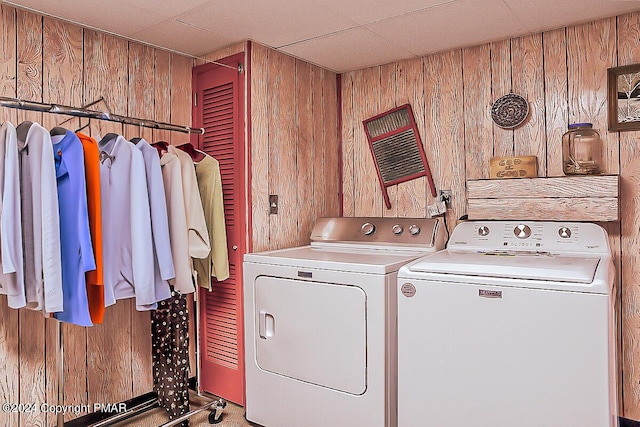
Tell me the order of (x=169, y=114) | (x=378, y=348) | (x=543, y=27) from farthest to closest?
(x=169, y=114)
(x=543, y=27)
(x=378, y=348)

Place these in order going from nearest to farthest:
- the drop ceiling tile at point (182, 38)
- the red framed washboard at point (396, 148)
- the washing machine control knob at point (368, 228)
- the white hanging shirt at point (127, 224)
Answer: the white hanging shirt at point (127, 224) → the drop ceiling tile at point (182, 38) → the washing machine control knob at point (368, 228) → the red framed washboard at point (396, 148)

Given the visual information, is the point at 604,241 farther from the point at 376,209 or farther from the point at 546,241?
the point at 376,209

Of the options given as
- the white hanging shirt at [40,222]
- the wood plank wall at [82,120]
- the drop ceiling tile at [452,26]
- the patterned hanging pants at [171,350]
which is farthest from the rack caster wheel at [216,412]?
the drop ceiling tile at [452,26]

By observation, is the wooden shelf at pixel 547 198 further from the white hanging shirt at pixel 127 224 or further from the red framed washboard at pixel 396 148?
the white hanging shirt at pixel 127 224

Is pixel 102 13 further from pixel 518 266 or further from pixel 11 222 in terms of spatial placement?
pixel 518 266

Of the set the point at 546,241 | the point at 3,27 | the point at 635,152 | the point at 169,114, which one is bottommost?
the point at 546,241

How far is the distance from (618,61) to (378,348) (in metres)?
1.88

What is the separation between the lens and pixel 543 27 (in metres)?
2.50

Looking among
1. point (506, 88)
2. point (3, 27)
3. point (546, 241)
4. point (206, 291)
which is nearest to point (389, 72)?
point (506, 88)

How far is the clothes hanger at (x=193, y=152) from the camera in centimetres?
268

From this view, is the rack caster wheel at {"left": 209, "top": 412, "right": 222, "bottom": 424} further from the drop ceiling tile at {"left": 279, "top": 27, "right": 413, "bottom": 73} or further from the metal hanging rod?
the drop ceiling tile at {"left": 279, "top": 27, "right": 413, "bottom": 73}

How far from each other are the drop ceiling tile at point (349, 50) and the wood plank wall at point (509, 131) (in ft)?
0.47

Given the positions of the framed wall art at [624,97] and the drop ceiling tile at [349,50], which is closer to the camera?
the framed wall art at [624,97]

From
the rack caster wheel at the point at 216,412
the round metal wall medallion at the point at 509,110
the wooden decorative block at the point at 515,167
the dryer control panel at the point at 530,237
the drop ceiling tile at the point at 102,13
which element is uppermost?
the drop ceiling tile at the point at 102,13
